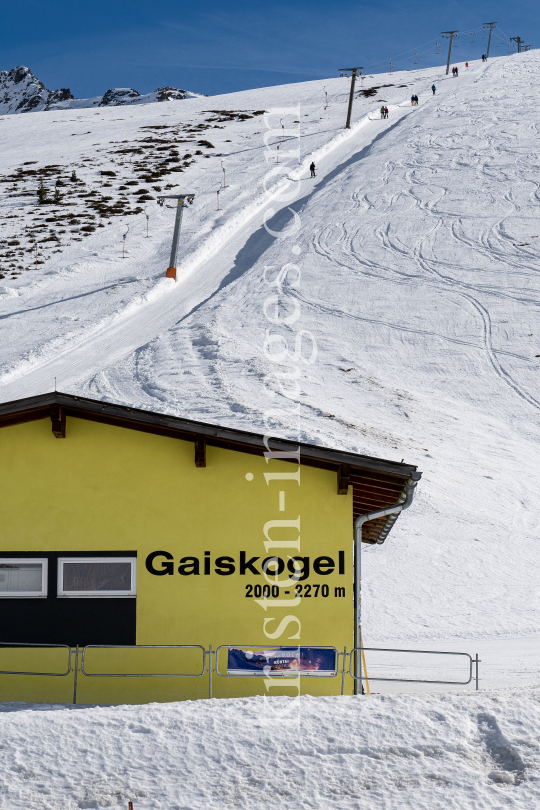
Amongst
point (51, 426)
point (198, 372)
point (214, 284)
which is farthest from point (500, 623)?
point (214, 284)

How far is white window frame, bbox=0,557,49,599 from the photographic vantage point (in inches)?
337

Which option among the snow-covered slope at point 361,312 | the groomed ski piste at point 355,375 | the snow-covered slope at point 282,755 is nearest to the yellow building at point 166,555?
the groomed ski piste at point 355,375

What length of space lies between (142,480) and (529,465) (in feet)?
55.5

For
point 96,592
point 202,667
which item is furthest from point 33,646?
point 202,667

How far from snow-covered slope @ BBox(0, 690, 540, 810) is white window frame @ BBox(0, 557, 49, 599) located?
5.95 feet

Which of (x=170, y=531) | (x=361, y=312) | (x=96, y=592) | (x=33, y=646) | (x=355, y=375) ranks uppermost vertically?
(x=361, y=312)

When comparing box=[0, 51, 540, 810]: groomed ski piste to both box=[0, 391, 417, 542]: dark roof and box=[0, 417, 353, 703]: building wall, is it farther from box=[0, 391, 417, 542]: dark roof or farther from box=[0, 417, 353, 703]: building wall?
box=[0, 391, 417, 542]: dark roof

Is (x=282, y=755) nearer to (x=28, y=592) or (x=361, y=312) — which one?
(x=28, y=592)

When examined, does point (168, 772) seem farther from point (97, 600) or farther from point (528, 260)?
point (528, 260)

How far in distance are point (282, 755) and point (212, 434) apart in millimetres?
3446

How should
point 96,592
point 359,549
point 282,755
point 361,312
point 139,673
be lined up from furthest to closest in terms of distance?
point 361,312 → point 359,549 → point 96,592 → point 139,673 → point 282,755

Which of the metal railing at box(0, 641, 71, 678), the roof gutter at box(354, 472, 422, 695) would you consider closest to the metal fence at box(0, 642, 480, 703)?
the metal railing at box(0, 641, 71, 678)

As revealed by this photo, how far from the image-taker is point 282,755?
20.6 ft

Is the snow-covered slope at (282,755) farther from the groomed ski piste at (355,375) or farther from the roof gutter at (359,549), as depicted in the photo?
the roof gutter at (359,549)
